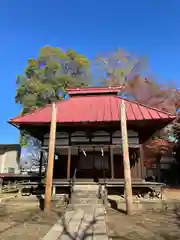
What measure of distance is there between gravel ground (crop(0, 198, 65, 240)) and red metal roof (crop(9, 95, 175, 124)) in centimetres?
435

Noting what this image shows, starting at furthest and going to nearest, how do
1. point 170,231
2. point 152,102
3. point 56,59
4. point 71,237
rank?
1. point 56,59
2. point 152,102
3. point 170,231
4. point 71,237

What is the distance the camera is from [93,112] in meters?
12.8

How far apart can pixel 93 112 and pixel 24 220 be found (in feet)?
24.1

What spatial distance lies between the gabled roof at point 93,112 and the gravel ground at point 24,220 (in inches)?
170

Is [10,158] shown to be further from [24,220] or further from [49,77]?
[24,220]

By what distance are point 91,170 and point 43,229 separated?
7983 mm

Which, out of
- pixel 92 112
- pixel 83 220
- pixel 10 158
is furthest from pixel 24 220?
pixel 10 158

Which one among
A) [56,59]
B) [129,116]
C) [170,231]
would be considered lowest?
[170,231]

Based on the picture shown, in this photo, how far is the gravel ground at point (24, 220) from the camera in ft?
17.7

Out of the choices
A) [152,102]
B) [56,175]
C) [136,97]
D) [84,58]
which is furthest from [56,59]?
[56,175]

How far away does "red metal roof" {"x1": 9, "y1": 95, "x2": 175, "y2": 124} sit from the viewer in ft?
38.1

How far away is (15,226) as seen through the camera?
6238mm

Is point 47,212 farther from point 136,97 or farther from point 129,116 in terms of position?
point 136,97

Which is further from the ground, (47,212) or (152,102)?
(152,102)
